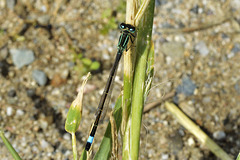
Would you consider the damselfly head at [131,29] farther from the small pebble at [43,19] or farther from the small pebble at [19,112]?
the small pebble at [43,19]

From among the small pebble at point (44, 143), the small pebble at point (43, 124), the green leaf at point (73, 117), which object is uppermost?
the green leaf at point (73, 117)

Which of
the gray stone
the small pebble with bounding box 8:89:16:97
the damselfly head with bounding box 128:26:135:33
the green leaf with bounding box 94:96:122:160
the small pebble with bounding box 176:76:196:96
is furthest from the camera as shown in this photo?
the gray stone

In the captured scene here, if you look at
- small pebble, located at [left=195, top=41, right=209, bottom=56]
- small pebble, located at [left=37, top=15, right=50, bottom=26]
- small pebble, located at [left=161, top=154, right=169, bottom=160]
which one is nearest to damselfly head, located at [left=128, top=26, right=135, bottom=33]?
small pebble, located at [left=161, top=154, right=169, bottom=160]

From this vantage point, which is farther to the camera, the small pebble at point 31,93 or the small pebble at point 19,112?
the small pebble at point 31,93

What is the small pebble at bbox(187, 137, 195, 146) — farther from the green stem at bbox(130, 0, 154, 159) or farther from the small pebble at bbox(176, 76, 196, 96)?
the green stem at bbox(130, 0, 154, 159)

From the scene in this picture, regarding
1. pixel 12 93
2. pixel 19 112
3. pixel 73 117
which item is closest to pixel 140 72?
pixel 73 117

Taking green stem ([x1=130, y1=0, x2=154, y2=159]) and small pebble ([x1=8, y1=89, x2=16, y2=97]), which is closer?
green stem ([x1=130, y1=0, x2=154, y2=159])

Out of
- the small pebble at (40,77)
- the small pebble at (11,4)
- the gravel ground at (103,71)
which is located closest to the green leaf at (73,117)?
the gravel ground at (103,71)

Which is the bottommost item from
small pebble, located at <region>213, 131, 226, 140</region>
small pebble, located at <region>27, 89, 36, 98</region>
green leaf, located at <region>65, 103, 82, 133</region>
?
small pebble, located at <region>213, 131, 226, 140</region>
